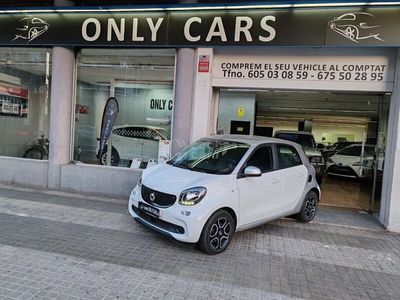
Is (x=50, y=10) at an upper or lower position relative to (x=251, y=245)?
upper

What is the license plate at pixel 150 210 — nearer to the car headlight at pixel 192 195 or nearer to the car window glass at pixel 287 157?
the car headlight at pixel 192 195

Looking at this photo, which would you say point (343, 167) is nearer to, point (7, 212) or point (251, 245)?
point (251, 245)

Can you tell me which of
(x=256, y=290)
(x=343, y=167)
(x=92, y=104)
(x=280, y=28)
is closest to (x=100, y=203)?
(x=92, y=104)

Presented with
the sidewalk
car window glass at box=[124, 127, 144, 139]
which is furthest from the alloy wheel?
car window glass at box=[124, 127, 144, 139]

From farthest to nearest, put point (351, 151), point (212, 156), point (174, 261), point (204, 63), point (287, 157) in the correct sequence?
point (351, 151) < point (204, 63) < point (287, 157) < point (212, 156) < point (174, 261)

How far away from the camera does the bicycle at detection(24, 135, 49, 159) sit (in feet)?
29.9

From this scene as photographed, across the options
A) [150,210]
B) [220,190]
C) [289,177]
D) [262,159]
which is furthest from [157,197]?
[289,177]

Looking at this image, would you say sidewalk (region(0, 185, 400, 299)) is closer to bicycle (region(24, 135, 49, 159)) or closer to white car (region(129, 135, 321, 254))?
white car (region(129, 135, 321, 254))

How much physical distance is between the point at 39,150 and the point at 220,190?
20.7 feet

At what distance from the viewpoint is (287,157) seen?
618 cm

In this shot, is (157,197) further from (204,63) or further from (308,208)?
(204,63)

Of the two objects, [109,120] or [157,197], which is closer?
[157,197]

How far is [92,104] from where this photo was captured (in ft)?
29.5

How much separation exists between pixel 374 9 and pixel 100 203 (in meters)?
6.54
